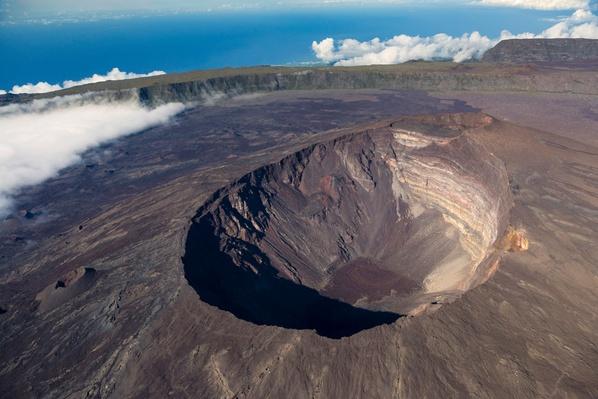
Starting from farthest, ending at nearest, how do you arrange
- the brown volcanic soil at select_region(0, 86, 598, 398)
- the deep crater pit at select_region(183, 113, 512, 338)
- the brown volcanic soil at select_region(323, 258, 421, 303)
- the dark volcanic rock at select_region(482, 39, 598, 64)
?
the dark volcanic rock at select_region(482, 39, 598, 64), the brown volcanic soil at select_region(323, 258, 421, 303), the deep crater pit at select_region(183, 113, 512, 338), the brown volcanic soil at select_region(0, 86, 598, 398)

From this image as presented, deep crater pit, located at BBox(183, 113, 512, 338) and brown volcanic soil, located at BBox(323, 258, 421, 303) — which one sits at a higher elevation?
deep crater pit, located at BBox(183, 113, 512, 338)

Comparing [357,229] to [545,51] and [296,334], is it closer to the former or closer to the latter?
[296,334]

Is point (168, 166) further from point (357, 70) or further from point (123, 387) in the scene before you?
point (357, 70)

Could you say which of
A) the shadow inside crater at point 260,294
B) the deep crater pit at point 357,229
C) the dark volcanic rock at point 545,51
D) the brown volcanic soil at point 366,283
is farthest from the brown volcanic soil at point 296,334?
the dark volcanic rock at point 545,51

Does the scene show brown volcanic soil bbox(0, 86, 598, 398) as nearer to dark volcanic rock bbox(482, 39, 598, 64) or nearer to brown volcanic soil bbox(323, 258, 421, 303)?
brown volcanic soil bbox(323, 258, 421, 303)

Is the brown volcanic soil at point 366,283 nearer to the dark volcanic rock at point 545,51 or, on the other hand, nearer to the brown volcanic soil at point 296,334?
the brown volcanic soil at point 296,334

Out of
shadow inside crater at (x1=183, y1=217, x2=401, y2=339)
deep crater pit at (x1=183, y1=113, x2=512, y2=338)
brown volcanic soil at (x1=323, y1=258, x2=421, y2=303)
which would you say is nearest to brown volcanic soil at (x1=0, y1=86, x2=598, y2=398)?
shadow inside crater at (x1=183, y1=217, x2=401, y2=339)

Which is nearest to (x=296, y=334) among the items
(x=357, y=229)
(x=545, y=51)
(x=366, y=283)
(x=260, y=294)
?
(x=260, y=294)
